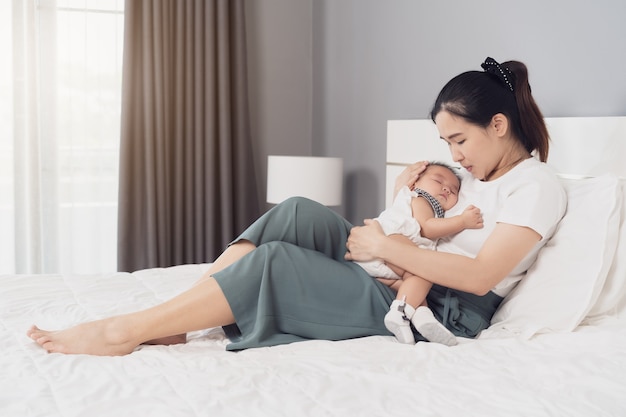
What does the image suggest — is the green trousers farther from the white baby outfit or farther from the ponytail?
the ponytail

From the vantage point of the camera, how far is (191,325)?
1.77 meters

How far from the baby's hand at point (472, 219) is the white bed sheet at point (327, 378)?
1.12 feet

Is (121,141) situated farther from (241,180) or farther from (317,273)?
(317,273)

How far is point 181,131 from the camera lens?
3.99 meters

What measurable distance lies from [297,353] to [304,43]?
3.00 meters

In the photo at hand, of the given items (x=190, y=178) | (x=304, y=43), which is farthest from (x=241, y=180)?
(x=304, y=43)

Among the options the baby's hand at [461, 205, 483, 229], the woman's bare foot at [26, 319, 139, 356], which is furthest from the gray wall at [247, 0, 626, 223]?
the woman's bare foot at [26, 319, 139, 356]

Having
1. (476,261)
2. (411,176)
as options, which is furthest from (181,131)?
(476,261)

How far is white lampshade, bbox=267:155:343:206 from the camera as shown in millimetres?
3598

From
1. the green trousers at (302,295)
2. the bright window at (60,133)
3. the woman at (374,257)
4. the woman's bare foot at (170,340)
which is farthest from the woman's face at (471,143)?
the bright window at (60,133)

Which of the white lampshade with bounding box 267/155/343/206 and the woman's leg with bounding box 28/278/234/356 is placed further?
the white lampshade with bounding box 267/155/343/206

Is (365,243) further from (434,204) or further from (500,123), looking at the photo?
(500,123)

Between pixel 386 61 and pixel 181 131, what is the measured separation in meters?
1.18

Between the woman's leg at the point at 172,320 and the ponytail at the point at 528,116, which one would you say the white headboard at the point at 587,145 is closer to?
the ponytail at the point at 528,116
